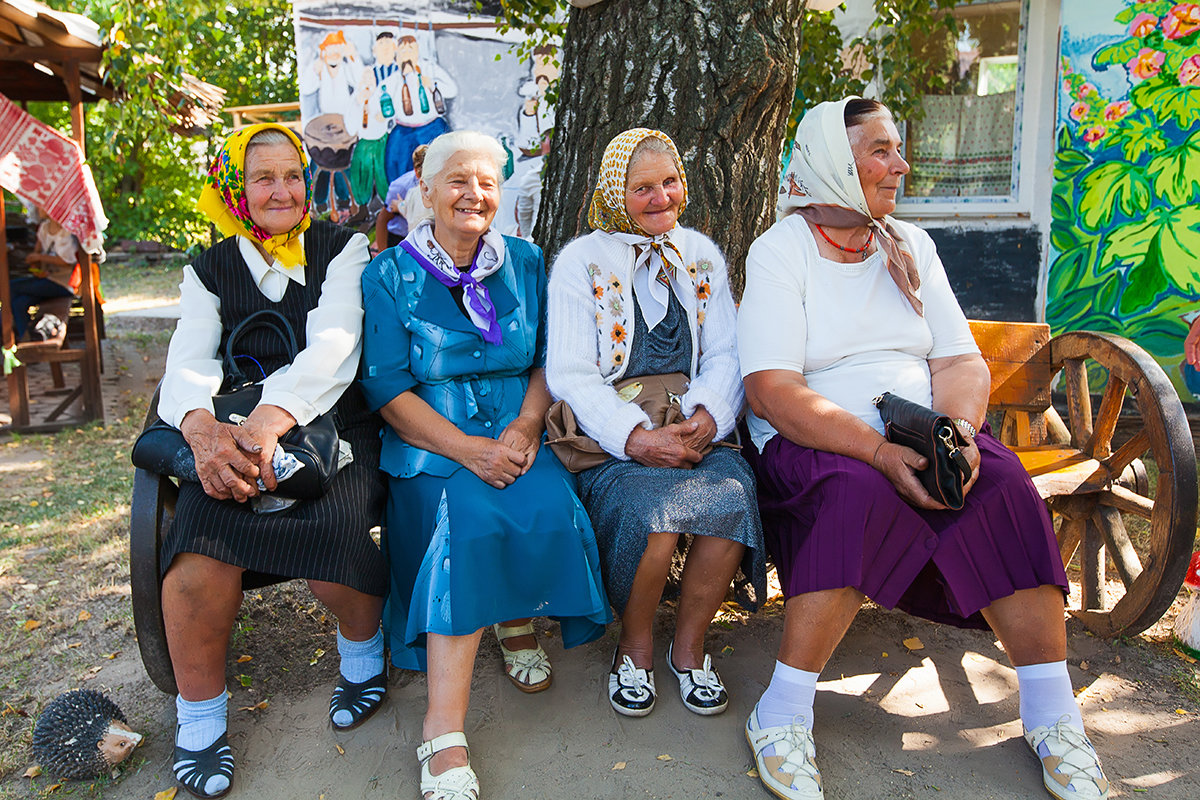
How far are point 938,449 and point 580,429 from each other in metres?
1.04

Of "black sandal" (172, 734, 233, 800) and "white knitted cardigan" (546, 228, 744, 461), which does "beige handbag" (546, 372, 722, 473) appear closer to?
"white knitted cardigan" (546, 228, 744, 461)

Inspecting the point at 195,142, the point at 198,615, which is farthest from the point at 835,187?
the point at 195,142

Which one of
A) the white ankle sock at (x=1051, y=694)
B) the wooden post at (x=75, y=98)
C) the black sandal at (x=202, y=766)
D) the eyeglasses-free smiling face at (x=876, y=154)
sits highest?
the wooden post at (x=75, y=98)

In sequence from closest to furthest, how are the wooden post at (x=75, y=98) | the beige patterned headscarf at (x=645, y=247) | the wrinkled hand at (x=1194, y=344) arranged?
the beige patterned headscarf at (x=645, y=247) < the wrinkled hand at (x=1194, y=344) < the wooden post at (x=75, y=98)

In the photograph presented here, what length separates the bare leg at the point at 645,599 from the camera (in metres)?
2.45

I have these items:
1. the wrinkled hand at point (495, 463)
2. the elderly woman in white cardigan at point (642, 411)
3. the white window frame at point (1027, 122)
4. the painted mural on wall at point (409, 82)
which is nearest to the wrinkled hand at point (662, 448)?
the elderly woman in white cardigan at point (642, 411)

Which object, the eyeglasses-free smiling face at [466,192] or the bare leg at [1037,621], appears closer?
the bare leg at [1037,621]

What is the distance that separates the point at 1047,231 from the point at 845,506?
462cm

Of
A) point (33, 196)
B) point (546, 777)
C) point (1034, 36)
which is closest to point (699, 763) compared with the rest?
point (546, 777)

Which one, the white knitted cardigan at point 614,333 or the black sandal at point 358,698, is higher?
the white knitted cardigan at point 614,333

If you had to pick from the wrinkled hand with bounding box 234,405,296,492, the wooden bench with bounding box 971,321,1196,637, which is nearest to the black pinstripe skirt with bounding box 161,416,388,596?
the wrinkled hand with bounding box 234,405,296,492

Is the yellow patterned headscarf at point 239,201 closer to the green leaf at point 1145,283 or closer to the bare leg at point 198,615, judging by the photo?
the bare leg at point 198,615

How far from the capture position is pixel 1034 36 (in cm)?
585

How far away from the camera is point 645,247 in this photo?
282 centimetres
